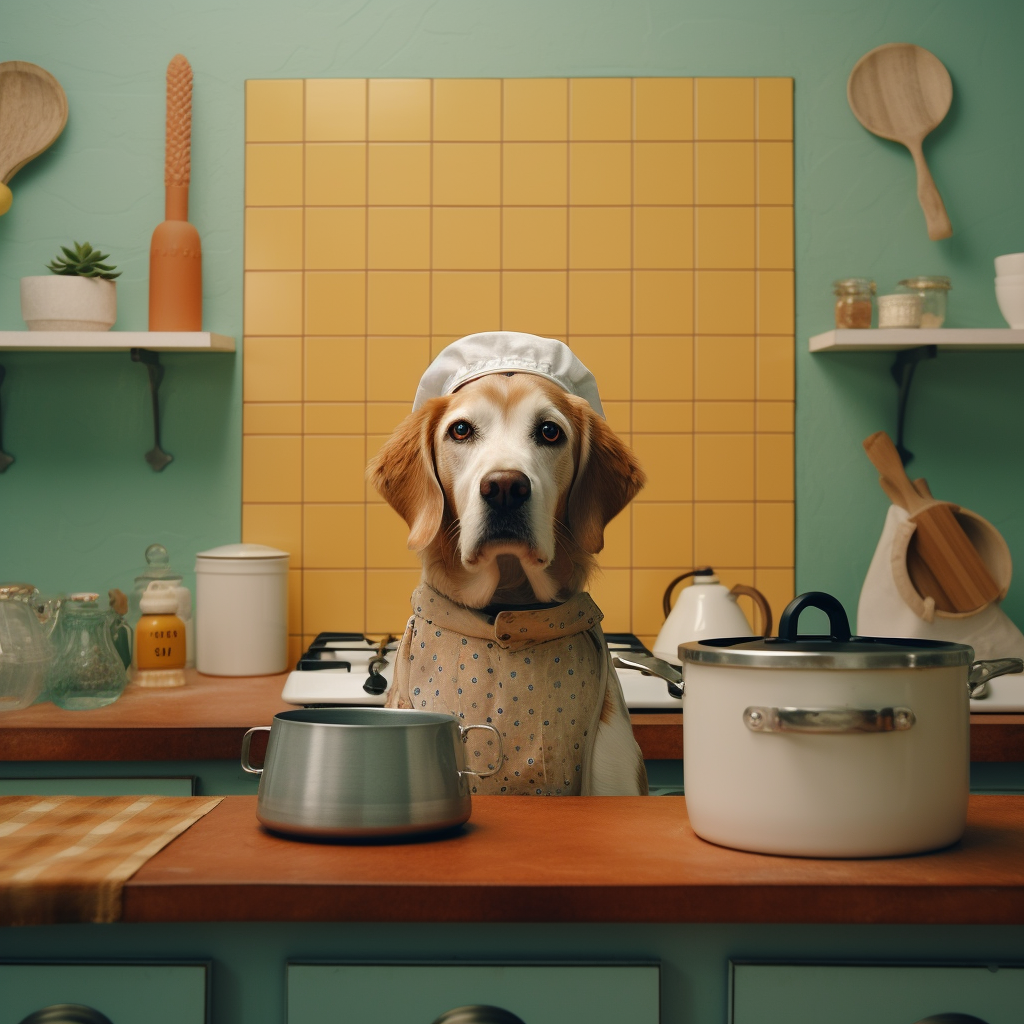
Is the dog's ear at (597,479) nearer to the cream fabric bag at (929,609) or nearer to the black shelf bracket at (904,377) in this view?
the cream fabric bag at (929,609)

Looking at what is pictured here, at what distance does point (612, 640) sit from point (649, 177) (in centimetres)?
107

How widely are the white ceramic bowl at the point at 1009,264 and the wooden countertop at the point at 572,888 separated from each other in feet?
5.80

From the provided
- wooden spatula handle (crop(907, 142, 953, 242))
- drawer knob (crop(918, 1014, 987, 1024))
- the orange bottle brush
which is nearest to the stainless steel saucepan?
drawer knob (crop(918, 1014, 987, 1024))

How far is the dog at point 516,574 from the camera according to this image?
1.22 meters

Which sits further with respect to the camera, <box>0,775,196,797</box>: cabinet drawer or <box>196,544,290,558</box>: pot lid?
<box>196,544,290,558</box>: pot lid

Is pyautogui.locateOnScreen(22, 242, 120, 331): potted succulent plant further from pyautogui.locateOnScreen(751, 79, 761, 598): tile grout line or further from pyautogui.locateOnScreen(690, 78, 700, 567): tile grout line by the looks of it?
pyautogui.locateOnScreen(751, 79, 761, 598): tile grout line

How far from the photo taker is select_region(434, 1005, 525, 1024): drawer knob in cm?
70

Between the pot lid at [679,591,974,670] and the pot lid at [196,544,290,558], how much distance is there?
154 cm

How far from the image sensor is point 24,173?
237 centimetres

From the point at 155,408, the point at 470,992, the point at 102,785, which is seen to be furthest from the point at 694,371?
the point at 470,992

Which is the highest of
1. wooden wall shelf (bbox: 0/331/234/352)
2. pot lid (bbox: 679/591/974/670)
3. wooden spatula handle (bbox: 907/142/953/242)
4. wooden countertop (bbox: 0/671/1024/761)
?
wooden spatula handle (bbox: 907/142/953/242)

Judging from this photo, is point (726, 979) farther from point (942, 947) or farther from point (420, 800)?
point (420, 800)

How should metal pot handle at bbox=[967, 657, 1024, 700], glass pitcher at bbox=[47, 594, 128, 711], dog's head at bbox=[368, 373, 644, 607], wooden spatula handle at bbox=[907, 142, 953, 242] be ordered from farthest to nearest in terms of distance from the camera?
wooden spatula handle at bbox=[907, 142, 953, 242] → glass pitcher at bbox=[47, 594, 128, 711] → dog's head at bbox=[368, 373, 644, 607] → metal pot handle at bbox=[967, 657, 1024, 700]

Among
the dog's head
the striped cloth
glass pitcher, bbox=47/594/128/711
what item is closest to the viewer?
the striped cloth
